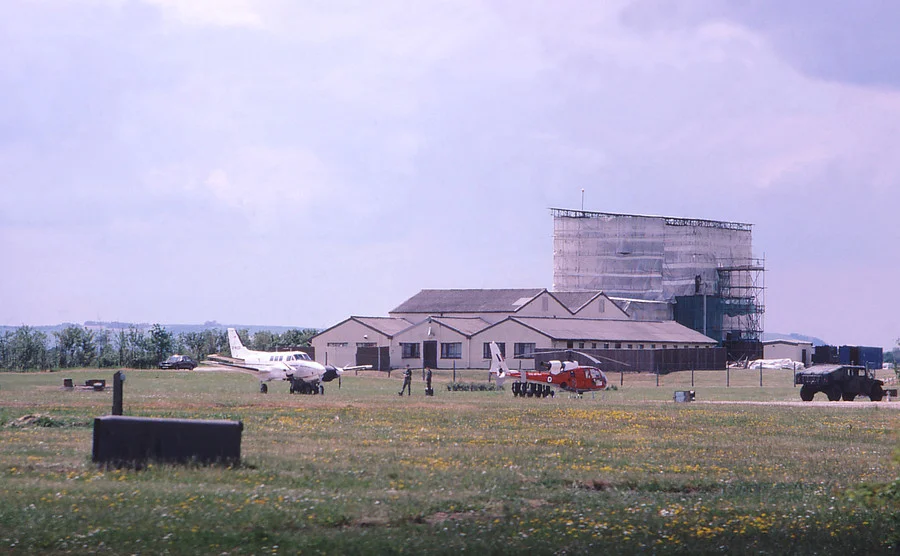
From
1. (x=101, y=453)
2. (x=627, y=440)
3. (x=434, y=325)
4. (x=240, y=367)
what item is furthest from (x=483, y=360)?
(x=101, y=453)

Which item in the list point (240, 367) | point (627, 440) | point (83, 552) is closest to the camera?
point (83, 552)

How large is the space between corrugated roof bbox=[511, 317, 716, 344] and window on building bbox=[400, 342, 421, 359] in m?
9.39

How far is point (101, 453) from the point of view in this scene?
17.3 metres

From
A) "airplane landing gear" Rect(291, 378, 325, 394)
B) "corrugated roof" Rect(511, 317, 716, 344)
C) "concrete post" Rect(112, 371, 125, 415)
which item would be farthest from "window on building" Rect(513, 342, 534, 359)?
"concrete post" Rect(112, 371, 125, 415)

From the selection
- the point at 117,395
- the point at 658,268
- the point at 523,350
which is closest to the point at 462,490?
the point at 117,395

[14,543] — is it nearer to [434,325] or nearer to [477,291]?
[434,325]

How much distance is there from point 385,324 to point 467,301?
16.8 m

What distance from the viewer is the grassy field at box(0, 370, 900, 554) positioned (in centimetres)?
1180

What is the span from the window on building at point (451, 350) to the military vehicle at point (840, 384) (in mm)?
42367

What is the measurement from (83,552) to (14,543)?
38.7 inches

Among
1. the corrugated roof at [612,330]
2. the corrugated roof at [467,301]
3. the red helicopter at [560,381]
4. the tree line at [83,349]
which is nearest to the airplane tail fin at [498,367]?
the red helicopter at [560,381]

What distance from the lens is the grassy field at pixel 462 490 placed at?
11797mm

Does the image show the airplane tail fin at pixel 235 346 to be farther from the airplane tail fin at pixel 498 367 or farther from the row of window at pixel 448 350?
the row of window at pixel 448 350

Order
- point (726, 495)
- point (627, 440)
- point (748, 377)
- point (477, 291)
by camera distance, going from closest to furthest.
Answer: point (726, 495) < point (627, 440) < point (748, 377) < point (477, 291)
